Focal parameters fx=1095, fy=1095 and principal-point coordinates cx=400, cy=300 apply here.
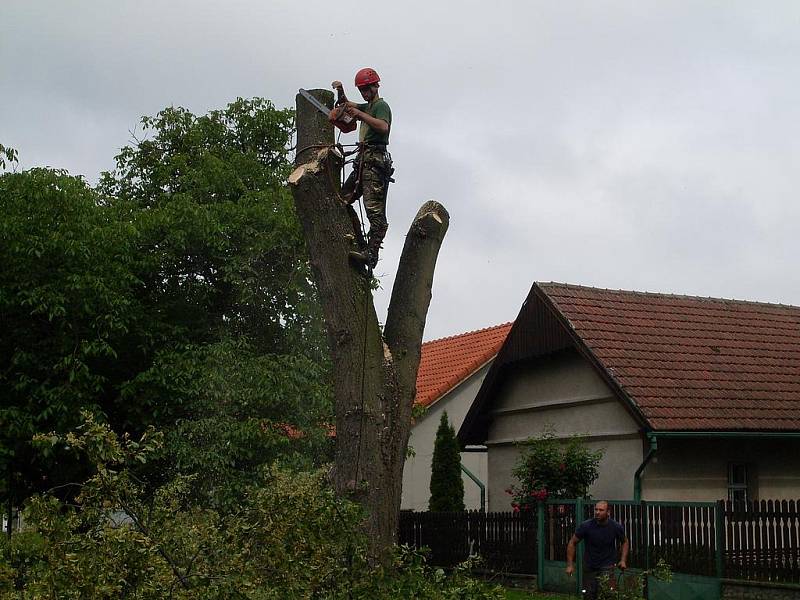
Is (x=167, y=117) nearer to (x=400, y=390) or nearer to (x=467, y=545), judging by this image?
(x=467, y=545)

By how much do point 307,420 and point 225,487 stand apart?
1.76m

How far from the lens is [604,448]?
19141 millimetres

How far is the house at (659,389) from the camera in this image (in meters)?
18.1

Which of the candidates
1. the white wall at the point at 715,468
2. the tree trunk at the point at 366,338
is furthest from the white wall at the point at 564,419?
the tree trunk at the point at 366,338

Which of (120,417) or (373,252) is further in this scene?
(120,417)

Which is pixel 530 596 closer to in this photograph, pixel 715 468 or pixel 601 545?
pixel 715 468

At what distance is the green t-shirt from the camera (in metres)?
7.95

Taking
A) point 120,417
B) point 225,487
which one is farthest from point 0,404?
point 225,487

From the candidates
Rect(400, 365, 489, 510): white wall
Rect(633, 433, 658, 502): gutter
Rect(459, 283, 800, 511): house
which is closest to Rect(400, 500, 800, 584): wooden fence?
Rect(633, 433, 658, 502): gutter

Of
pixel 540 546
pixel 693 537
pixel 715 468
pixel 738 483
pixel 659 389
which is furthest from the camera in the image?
pixel 738 483

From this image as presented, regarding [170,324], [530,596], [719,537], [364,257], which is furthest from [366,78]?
[170,324]

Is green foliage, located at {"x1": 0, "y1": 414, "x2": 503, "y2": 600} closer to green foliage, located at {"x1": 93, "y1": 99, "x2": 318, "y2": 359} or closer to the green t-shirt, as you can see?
the green t-shirt

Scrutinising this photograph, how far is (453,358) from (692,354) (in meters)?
13.0

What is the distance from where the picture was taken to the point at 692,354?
A: 2006cm
